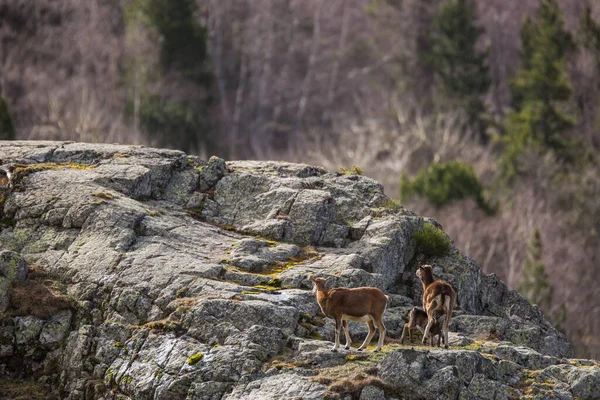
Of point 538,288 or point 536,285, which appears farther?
point 536,285

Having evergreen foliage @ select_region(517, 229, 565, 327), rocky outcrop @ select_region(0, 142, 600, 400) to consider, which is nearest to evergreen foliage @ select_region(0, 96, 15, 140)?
rocky outcrop @ select_region(0, 142, 600, 400)

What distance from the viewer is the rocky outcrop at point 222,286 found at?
28094 millimetres

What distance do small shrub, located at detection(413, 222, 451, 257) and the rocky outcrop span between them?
0.18 meters

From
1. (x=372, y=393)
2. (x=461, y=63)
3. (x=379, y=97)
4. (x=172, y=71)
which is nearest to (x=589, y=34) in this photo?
(x=461, y=63)

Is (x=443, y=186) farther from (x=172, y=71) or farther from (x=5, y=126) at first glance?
(x=172, y=71)

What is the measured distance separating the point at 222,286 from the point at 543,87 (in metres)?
86.4

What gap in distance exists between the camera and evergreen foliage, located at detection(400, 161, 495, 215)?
278ft

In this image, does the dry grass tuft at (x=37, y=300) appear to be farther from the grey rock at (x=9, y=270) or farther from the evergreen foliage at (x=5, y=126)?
the evergreen foliage at (x=5, y=126)

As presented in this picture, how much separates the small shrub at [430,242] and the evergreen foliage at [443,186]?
5006 cm

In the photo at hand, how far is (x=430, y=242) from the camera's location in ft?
113

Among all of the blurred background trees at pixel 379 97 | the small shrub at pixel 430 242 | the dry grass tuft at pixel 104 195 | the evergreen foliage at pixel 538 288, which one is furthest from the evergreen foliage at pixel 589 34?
the dry grass tuft at pixel 104 195

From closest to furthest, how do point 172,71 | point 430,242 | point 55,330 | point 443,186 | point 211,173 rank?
point 55,330 < point 430,242 < point 211,173 < point 443,186 < point 172,71

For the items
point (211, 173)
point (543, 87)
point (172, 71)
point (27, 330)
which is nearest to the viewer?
point (27, 330)

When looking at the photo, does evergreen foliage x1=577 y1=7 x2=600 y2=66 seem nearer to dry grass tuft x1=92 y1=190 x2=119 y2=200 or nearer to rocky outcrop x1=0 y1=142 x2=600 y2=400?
rocky outcrop x1=0 y1=142 x2=600 y2=400
